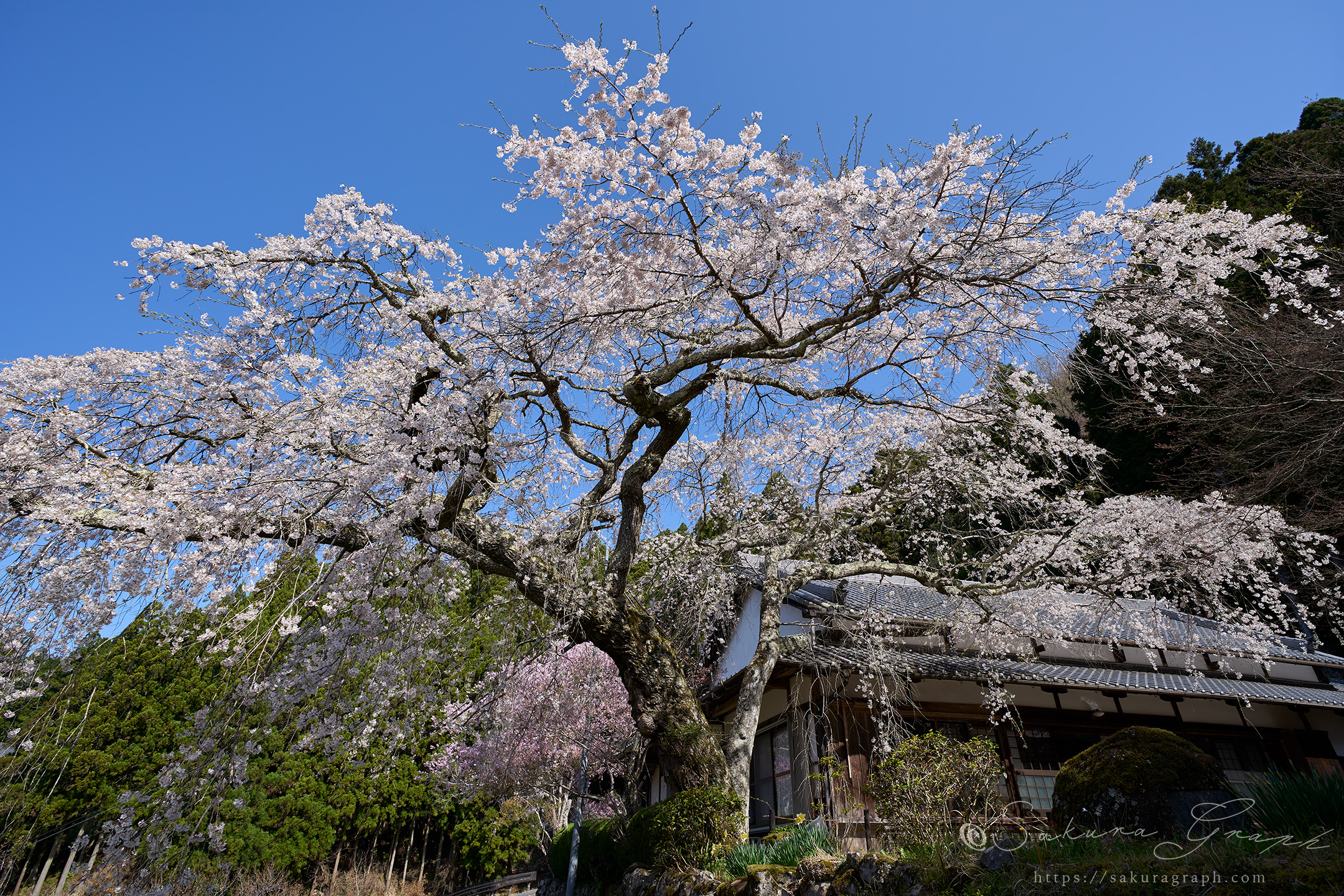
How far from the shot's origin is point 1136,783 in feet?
12.7

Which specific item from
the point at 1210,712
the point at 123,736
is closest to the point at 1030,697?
the point at 1210,712

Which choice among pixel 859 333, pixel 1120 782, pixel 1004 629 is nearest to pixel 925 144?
pixel 859 333

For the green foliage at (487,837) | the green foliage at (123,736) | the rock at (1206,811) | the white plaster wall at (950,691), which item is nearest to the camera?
the rock at (1206,811)

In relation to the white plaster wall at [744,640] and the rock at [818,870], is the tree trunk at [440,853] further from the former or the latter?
the rock at [818,870]

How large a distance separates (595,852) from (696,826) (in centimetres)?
565

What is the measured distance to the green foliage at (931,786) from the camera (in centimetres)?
452

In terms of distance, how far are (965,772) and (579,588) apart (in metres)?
3.56

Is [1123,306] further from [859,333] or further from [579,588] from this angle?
[579,588]

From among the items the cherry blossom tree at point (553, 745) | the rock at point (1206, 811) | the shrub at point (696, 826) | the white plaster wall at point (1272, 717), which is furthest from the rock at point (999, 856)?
the white plaster wall at point (1272, 717)

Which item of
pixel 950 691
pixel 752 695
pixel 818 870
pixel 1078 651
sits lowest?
pixel 818 870

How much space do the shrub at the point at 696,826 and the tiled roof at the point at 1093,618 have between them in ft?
11.9

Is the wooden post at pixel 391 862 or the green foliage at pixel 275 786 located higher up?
the green foliage at pixel 275 786

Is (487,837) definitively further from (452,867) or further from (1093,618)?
(1093,618)

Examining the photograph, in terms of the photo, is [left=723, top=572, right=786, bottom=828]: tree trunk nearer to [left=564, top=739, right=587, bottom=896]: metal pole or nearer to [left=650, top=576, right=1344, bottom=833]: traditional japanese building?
[left=650, top=576, right=1344, bottom=833]: traditional japanese building
